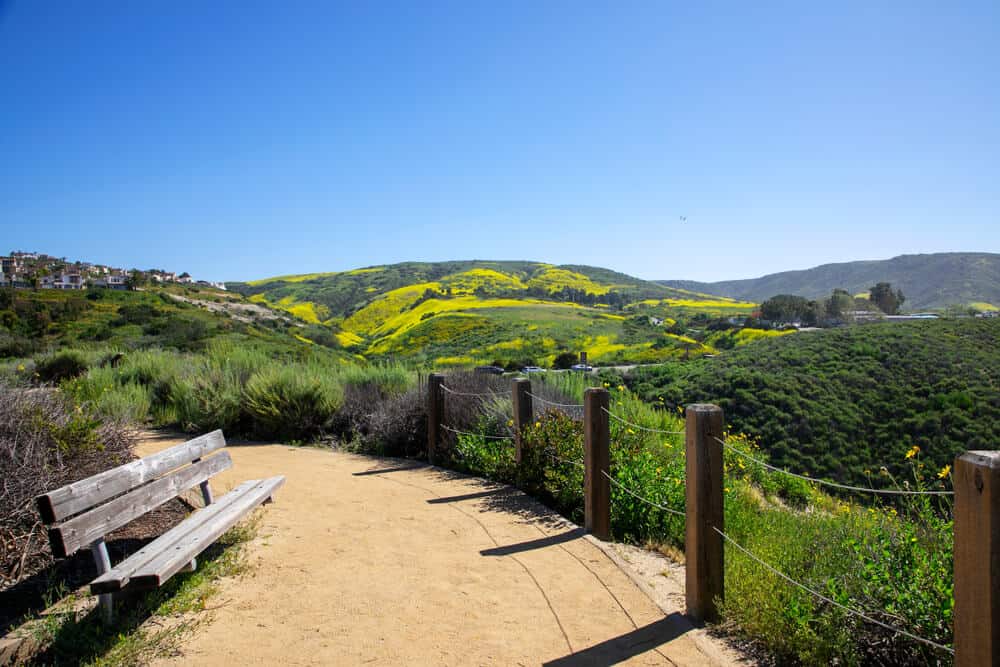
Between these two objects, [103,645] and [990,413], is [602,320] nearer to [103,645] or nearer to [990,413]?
[990,413]

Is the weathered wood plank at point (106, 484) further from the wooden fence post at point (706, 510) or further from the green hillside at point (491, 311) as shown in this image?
the green hillside at point (491, 311)

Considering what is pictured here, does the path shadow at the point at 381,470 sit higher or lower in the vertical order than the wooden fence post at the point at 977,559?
lower

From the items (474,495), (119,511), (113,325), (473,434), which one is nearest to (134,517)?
(119,511)

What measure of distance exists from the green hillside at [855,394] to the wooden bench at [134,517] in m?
15.5

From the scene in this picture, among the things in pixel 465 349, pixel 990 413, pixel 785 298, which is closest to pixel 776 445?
pixel 990 413

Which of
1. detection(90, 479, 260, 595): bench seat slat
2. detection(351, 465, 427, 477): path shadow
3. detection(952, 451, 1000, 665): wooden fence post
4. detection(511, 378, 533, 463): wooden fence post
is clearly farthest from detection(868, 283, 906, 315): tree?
detection(952, 451, 1000, 665): wooden fence post

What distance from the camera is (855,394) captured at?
27.8 meters

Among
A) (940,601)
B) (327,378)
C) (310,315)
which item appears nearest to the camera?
(940,601)

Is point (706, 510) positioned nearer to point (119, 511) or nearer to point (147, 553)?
point (147, 553)

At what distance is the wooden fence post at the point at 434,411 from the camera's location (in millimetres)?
7730

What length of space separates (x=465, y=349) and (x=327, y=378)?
37.7 meters

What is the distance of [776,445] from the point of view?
73.7 ft

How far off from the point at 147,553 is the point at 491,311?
60403 millimetres

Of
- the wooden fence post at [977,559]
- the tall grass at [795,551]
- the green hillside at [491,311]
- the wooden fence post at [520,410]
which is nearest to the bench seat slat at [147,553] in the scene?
the wooden fence post at [520,410]
